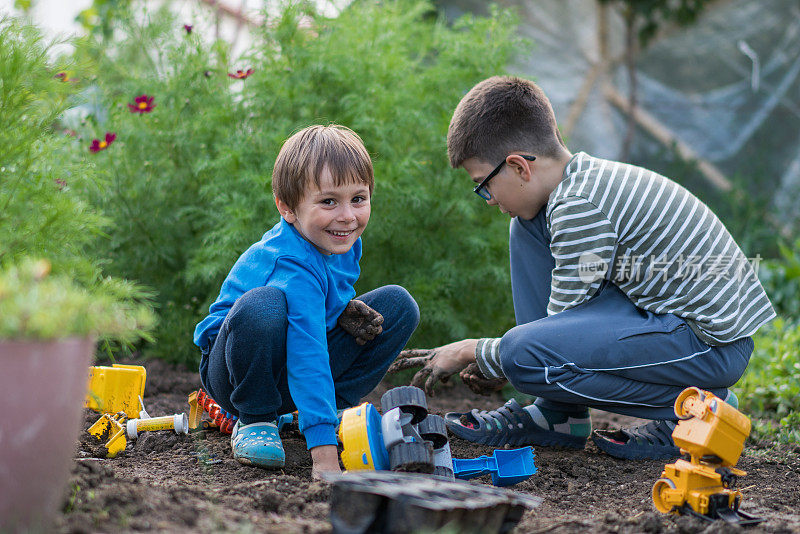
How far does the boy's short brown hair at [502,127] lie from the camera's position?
277 centimetres

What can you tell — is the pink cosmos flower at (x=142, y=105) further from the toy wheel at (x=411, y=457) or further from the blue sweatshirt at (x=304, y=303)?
the toy wheel at (x=411, y=457)

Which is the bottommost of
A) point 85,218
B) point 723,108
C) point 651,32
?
point 85,218

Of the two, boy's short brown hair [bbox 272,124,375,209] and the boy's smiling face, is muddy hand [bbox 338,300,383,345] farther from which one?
boy's short brown hair [bbox 272,124,375,209]

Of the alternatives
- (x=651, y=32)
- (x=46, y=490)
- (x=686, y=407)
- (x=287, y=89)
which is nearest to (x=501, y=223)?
(x=287, y=89)

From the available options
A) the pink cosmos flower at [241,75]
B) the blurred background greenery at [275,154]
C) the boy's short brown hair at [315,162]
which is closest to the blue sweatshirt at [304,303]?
the boy's short brown hair at [315,162]

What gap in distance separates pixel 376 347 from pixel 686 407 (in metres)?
1.17

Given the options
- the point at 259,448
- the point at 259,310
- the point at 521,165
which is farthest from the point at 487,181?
the point at 259,448

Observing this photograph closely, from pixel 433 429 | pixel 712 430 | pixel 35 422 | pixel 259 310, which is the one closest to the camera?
pixel 35 422

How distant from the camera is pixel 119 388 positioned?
107 inches

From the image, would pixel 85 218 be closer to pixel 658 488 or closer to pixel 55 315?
pixel 55 315

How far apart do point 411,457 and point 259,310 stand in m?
0.65

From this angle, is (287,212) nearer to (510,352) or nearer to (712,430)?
(510,352)

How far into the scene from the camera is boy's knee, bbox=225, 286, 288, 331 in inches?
88.0

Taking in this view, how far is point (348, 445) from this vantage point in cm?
201
